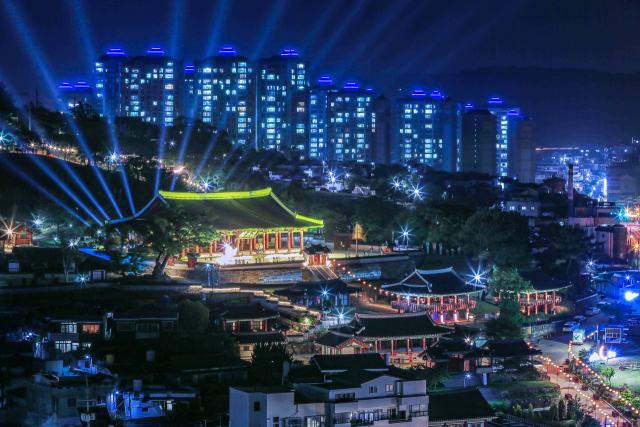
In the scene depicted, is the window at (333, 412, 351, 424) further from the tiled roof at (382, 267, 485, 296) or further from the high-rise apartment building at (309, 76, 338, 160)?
the high-rise apartment building at (309, 76, 338, 160)

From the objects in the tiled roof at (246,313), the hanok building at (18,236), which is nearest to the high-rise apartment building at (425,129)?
the hanok building at (18,236)

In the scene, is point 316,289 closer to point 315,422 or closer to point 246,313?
point 246,313

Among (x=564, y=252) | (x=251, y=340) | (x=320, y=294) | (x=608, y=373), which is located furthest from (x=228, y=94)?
(x=608, y=373)

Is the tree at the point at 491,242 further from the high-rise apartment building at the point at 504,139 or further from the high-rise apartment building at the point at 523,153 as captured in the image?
the high-rise apartment building at the point at 523,153

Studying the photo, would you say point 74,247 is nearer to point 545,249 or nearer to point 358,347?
point 358,347

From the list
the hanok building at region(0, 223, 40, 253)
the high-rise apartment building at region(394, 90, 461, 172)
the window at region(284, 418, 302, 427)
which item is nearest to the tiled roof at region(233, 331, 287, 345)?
the window at region(284, 418, 302, 427)

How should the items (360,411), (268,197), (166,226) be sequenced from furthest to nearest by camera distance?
(268,197) → (166,226) → (360,411)

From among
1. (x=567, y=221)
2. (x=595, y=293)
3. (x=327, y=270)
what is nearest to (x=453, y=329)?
(x=327, y=270)

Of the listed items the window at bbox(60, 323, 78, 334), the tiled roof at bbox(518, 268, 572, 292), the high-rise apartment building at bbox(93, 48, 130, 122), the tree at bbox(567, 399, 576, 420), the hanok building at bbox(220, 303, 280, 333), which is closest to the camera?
the tree at bbox(567, 399, 576, 420)
